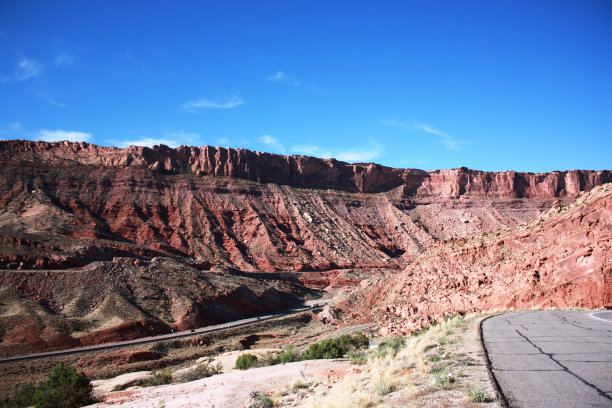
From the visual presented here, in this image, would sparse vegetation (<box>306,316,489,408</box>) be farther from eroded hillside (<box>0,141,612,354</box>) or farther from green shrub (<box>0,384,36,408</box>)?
eroded hillside (<box>0,141,612,354</box>)

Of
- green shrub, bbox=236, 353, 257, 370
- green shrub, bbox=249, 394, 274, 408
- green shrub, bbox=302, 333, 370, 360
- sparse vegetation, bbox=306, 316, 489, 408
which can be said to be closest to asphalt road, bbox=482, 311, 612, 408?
sparse vegetation, bbox=306, 316, 489, 408

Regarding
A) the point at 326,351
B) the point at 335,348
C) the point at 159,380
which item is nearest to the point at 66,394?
the point at 159,380

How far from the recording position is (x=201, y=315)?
125 ft

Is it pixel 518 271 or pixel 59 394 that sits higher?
pixel 518 271

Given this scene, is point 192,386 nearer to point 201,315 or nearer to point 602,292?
point 602,292

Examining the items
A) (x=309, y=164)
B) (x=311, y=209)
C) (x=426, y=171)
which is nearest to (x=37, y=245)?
(x=311, y=209)

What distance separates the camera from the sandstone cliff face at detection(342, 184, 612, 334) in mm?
19594

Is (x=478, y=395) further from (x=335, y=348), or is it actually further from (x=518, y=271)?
(x=518, y=271)

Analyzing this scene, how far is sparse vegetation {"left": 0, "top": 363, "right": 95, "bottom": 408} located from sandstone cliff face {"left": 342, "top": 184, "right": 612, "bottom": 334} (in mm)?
16258

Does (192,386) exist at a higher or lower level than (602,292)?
lower

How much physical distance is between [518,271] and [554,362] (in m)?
17.0

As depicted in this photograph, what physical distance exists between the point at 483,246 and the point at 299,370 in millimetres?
17743

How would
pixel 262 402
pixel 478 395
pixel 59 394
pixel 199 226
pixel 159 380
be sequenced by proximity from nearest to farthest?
pixel 478 395, pixel 262 402, pixel 59 394, pixel 159 380, pixel 199 226

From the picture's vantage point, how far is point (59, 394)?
677 inches
